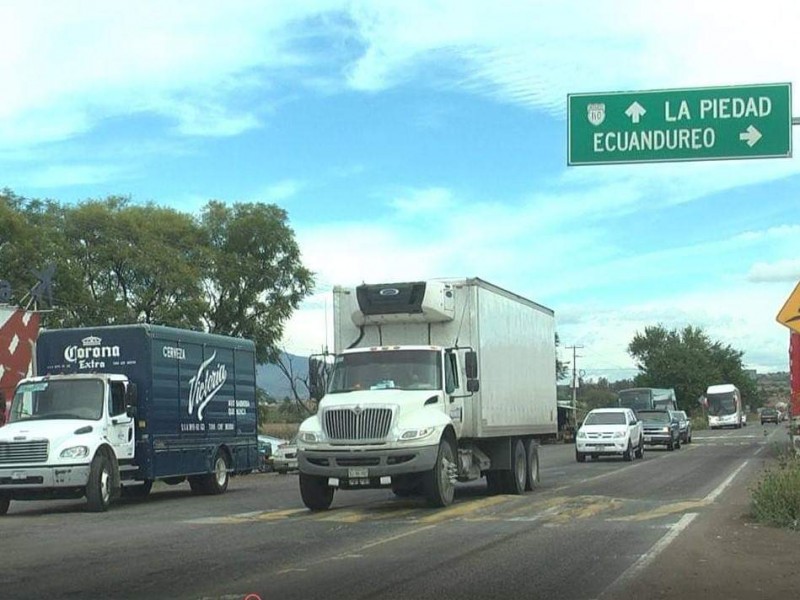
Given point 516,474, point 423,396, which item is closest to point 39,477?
point 423,396

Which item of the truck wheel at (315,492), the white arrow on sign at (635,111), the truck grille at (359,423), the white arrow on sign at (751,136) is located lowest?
the truck wheel at (315,492)

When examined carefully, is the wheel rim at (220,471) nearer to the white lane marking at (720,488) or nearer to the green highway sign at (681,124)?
the white lane marking at (720,488)

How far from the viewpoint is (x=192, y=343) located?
68.5 feet

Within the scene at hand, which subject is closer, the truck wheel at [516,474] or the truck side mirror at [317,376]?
the truck side mirror at [317,376]

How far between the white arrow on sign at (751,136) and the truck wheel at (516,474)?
775 cm

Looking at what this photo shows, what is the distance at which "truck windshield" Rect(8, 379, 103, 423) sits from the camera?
18.2 meters

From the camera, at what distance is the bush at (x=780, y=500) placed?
43.5 feet

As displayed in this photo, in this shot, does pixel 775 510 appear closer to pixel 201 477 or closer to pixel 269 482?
pixel 201 477

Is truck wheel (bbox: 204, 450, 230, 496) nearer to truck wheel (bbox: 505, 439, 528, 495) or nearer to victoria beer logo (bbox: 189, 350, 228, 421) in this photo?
victoria beer logo (bbox: 189, 350, 228, 421)

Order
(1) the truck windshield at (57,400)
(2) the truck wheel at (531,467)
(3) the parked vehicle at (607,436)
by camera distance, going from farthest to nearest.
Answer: (3) the parked vehicle at (607,436)
(2) the truck wheel at (531,467)
(1) the truck windshield at (57,400)

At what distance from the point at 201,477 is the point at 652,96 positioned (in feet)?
40.7

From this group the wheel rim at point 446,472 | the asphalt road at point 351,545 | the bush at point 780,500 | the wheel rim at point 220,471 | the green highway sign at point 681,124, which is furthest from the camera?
the wheel rim at point 220,471

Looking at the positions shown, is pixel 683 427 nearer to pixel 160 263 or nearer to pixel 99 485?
pixel 160 263

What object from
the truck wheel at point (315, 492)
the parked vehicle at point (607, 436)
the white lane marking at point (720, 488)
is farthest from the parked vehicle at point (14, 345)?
the parked vehicle at point (607, 436)
